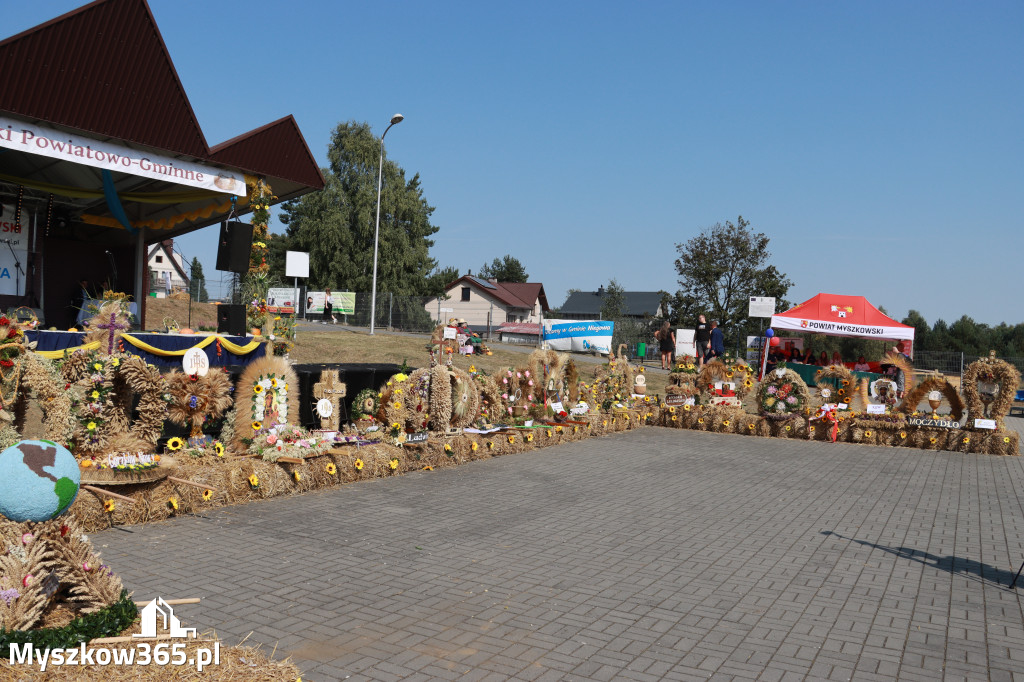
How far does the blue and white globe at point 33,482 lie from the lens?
370cm

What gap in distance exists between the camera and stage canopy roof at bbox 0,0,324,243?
1202 cm

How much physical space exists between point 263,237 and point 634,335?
2576 centimetres

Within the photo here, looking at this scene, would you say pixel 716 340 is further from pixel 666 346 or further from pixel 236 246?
pixel 236 246

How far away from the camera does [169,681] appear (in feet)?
11.6

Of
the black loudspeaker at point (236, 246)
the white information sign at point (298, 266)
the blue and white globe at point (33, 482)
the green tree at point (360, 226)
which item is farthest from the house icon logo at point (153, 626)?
the green tree at point (360, 226)

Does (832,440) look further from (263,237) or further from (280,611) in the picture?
(280,611)

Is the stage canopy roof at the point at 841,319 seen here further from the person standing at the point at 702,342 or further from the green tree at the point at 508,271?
the green tree at the point at 508,271

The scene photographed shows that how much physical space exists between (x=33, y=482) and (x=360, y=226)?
5033 centimetres

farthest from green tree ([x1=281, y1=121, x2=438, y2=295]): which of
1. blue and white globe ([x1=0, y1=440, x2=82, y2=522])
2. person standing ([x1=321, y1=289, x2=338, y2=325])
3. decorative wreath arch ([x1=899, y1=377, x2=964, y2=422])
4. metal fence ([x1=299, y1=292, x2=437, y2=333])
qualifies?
blue and white globe ([x1=0, y1=440, x2=82, y2=522])

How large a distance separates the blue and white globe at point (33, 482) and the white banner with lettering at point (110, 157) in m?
10.5

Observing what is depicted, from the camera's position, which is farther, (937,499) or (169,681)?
(937,499)

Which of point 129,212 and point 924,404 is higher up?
point 129,212

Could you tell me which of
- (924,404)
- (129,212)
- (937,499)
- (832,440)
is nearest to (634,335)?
(924,404)

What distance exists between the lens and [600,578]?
6336mm
